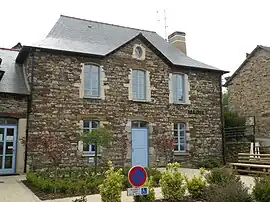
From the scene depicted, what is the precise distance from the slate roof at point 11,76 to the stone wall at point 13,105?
0.83 ft

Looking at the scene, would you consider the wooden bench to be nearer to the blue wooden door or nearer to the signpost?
the blue wooden door

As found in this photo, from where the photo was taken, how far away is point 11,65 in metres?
14.5

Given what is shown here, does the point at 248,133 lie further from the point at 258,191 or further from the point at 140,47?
the point at 258,191

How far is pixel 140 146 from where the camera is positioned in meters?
14.4

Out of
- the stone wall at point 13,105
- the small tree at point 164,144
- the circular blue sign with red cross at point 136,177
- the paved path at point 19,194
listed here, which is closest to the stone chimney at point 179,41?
the small tree at point 164,144

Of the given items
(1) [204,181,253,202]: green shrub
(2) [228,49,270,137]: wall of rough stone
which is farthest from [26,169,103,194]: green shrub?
(2) [228,49,270,137]: wall of rough stone

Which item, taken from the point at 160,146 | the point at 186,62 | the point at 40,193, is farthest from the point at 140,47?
the point at 40,193

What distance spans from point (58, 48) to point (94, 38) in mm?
3066

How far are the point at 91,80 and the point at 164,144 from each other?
4393 mm

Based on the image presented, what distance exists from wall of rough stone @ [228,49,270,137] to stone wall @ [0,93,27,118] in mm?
15452

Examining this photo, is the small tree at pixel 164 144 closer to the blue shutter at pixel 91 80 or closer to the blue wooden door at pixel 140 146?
the blue wooden door at pixel 140 146

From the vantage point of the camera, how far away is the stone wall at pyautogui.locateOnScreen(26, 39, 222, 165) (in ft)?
41.4

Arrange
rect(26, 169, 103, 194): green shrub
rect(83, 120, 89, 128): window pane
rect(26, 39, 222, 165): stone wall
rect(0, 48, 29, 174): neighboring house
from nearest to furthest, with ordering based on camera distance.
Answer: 1. rect(26, 169, 103, 194): green shrub
2. rect(0, 48, 29, 174): neighboring house
3. rect(26, 39, 222, 165): stone wall
4. rect(83, 120, 89, 128): window pane

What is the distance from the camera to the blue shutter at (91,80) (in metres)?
13.8
